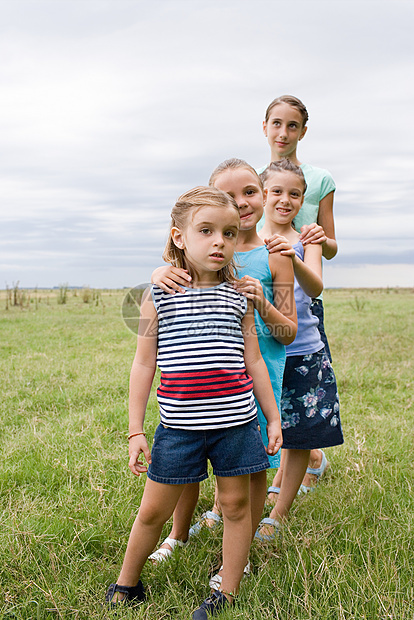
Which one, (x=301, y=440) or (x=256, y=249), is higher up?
(x=256, y=249)

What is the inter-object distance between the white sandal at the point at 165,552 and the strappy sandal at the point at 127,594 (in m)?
0.22

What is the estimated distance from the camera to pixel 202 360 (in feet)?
6.10

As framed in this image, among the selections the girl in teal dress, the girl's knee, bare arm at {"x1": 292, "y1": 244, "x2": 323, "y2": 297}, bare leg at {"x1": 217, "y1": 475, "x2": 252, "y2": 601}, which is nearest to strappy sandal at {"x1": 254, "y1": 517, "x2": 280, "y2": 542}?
the girl in teal dress

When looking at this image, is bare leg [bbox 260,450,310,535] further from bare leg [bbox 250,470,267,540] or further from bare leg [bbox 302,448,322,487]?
bare leg [bbox 302,448,322,487]

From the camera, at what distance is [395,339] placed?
9820mm

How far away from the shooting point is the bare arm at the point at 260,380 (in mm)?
2043

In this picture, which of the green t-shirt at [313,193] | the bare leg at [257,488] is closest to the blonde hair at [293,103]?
the green t-shirt at [313,193]

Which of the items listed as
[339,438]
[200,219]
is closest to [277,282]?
[200,219]

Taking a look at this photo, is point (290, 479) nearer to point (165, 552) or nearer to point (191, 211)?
point (165, 552)

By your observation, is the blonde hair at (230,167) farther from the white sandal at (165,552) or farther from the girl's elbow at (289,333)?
the white sandal at (165,552)

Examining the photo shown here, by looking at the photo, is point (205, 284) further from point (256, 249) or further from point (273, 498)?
point (273, 498)

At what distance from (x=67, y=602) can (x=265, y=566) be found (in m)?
0.86

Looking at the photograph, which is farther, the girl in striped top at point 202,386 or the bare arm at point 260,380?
the bare arm at point 260,380

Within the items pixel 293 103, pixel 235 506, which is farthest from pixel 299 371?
pixel 293 103
